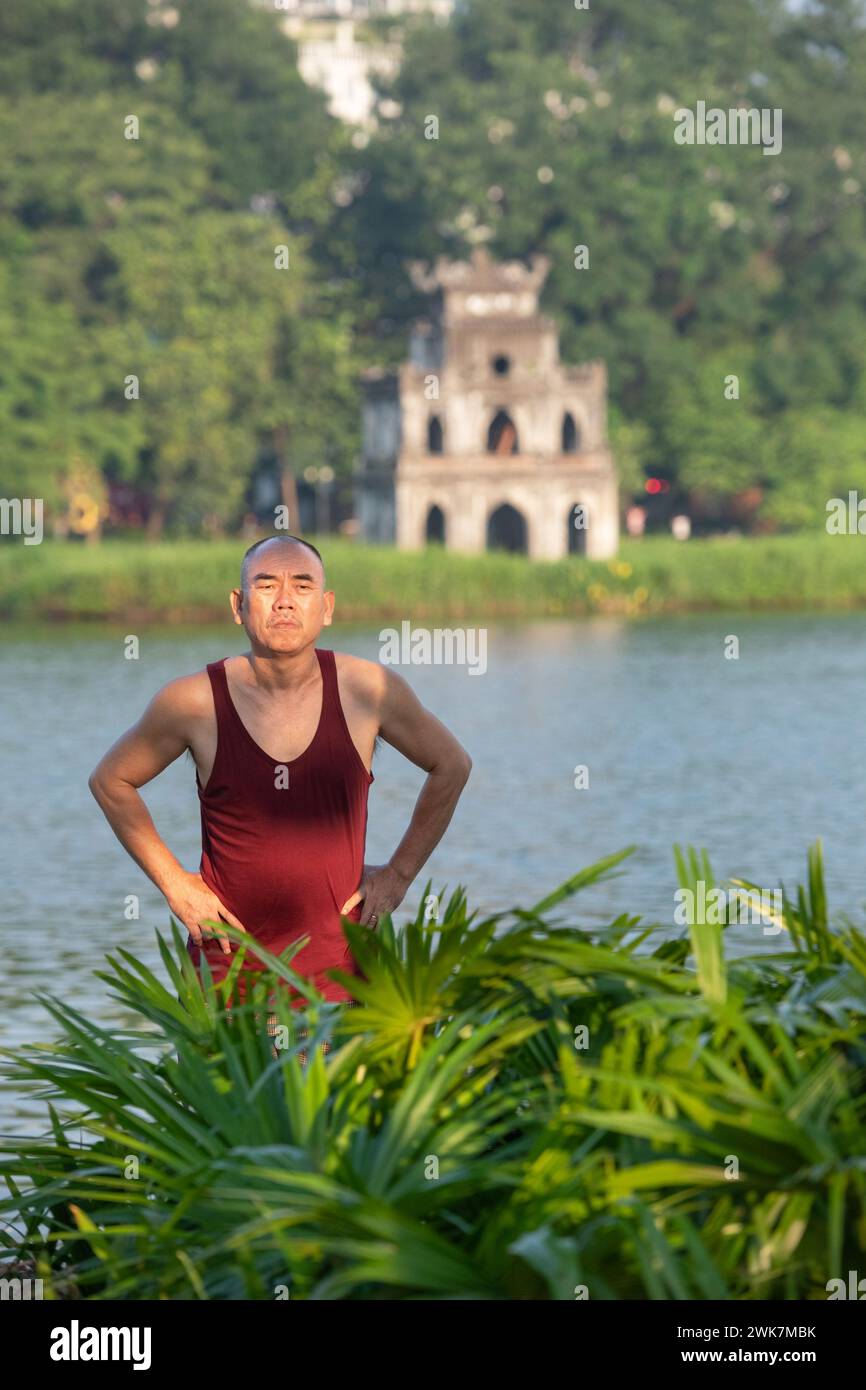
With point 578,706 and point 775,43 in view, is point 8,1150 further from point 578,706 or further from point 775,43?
point 775,43

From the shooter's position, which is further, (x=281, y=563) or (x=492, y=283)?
(x=492, y=283)

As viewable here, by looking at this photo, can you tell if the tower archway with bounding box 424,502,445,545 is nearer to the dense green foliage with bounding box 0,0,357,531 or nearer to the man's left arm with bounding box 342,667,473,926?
the dense green foliage with bounding box 0,0,357,531

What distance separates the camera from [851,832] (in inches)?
835

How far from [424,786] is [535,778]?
68.1 feet

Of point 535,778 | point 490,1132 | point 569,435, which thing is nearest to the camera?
point 490,1132

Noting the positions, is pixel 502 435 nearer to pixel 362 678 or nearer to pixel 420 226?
pixel 420 226

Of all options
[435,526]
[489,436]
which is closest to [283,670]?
[435,526]

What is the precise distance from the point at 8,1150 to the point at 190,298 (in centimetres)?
6616

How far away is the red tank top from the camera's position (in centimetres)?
576

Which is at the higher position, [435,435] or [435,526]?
[435,435]

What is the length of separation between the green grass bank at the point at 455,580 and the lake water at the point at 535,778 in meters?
2.99

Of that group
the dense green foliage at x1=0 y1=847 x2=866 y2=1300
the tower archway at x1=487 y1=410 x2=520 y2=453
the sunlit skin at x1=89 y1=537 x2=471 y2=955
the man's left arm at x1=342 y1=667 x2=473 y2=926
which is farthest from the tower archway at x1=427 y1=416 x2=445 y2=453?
the dense green foliage at x1=0 y1=847 x2=866 y2=1300

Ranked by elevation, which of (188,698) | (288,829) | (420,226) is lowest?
(288,829)

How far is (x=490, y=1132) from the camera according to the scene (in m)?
4.61
